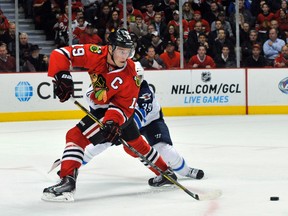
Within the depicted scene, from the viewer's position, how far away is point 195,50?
40.3ft

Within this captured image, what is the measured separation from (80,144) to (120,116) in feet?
1.01

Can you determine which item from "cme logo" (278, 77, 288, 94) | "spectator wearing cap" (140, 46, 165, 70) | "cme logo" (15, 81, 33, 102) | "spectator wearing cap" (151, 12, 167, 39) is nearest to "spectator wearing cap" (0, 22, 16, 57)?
"cme logo" (15, 81, 33, 102)

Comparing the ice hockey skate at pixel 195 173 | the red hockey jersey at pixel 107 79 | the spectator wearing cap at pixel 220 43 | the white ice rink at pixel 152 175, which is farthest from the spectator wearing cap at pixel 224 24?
the red hockey jersey at pixel 107 79

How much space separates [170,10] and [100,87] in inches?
302

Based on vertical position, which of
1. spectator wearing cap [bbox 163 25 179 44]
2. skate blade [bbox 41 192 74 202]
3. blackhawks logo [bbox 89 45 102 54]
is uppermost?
blackhawks logo [bbox 89 45 102 54]

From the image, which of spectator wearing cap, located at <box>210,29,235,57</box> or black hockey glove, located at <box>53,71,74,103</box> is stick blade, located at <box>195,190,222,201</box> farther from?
spectator wearing cap, located at <box>210,29,235,57</box>

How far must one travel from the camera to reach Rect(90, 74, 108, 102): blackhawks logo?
5.21m

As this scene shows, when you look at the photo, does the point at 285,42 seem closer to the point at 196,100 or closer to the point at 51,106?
the point at 196,100

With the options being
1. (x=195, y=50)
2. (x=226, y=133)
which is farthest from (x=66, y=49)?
(x=195, y=50)

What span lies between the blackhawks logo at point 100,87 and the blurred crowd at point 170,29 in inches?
258

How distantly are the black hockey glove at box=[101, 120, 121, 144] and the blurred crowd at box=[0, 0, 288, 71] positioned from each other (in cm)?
677

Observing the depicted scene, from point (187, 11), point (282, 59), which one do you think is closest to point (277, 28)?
point (282, 59)

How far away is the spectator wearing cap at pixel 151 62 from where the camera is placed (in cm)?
1208

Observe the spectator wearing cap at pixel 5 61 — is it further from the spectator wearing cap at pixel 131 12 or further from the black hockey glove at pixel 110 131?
the black hockey glove at pixel 110 131
